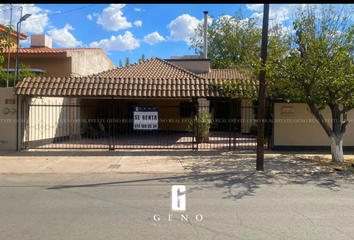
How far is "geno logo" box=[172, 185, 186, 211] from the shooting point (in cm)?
553

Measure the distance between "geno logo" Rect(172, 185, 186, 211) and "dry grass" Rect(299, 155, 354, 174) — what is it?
5.18 meters

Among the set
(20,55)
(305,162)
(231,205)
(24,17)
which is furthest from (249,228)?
(20,55)

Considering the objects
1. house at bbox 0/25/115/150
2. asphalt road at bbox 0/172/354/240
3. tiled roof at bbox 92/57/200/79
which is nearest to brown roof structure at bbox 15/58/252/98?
house at bbox 0/25/115/150

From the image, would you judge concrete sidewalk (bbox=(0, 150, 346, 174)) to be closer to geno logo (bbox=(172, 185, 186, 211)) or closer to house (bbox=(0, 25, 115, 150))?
house (bbox=(0, 25, 115, 150))

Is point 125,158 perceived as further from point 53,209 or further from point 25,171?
point 53,209

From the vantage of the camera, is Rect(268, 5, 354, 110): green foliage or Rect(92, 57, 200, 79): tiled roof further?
Rect(92, 57, 200, 79): tiled roof

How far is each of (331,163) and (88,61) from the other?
17349 millimetres

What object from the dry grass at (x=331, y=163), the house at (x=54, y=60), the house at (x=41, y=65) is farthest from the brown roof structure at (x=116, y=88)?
the house at (x=54, y=60)

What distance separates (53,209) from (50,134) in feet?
33.1

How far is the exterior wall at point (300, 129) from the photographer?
12789mm

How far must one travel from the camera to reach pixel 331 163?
1013 centimetres

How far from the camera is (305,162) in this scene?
10406mm

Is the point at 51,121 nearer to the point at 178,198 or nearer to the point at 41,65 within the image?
the point at 41,65

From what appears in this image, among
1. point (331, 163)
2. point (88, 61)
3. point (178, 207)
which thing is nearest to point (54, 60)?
point (88, 61)
